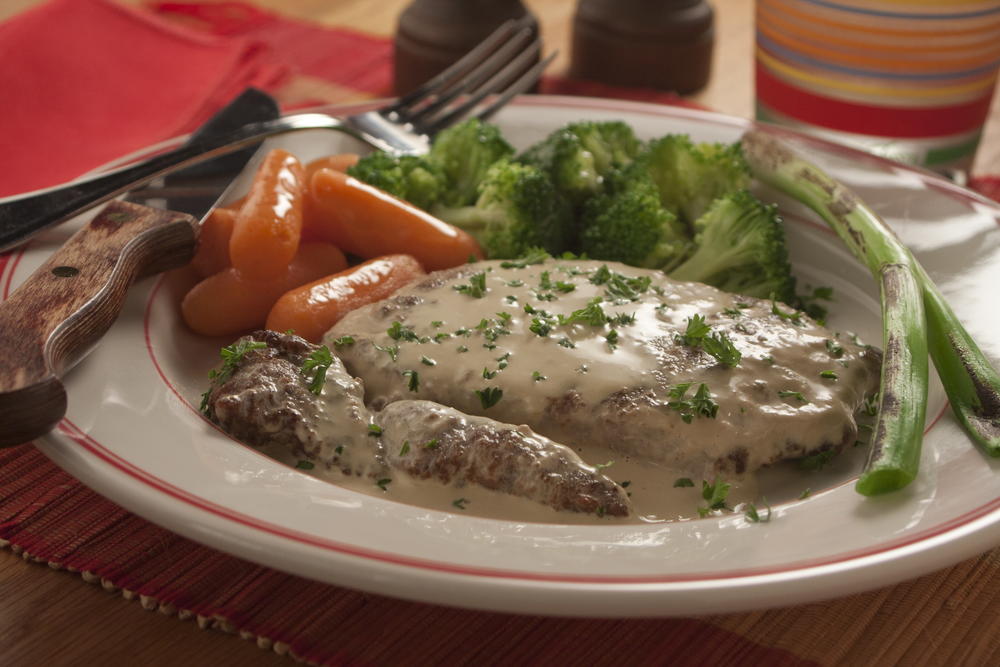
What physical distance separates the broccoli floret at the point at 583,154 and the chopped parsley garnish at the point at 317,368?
3.83ft

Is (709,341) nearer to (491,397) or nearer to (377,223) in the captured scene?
(491,397)

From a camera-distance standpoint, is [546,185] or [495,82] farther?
[495,82]

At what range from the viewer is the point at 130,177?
2768 millimetres

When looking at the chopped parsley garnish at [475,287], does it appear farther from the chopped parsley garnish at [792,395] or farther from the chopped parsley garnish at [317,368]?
the chopped parsley garnish at [792,395]

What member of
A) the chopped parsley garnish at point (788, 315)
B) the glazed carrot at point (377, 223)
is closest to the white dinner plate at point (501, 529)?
the chopped parsley garnish at point (788, 315)

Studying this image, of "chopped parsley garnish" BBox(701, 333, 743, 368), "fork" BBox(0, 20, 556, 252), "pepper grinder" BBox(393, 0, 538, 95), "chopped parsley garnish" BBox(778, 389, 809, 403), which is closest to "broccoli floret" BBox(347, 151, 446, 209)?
"fork" BBox(0, 20, 556, 252)

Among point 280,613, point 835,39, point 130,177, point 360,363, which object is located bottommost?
point 280,613

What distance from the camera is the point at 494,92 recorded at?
3756 millimetres

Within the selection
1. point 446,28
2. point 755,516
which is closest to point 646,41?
point 446,28

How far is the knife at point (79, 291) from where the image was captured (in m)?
1.80

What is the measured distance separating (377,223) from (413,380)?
830 millimetres

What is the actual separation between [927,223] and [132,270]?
6.97 ft

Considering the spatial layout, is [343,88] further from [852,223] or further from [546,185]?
[852,223]

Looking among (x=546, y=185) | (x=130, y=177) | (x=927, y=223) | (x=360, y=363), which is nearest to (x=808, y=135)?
(x=927, y=223)
